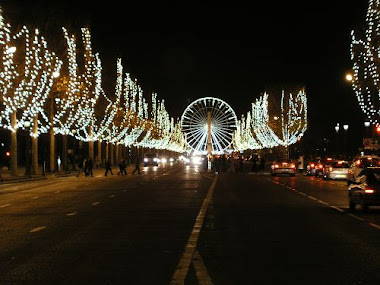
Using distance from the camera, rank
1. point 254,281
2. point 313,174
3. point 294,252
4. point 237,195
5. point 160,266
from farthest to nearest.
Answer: point 313,174
point 237,195
point 294,252
point 160,266
point 254,281

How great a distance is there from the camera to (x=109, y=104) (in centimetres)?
9588

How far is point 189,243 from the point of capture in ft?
54.8

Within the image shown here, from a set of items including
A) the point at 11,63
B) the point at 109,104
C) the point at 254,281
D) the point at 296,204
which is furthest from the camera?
the point at 109,104

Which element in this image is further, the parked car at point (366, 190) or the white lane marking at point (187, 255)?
the parked car at point (366, 190)

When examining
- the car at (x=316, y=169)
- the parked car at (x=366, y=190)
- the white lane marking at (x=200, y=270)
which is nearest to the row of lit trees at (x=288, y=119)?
the car at (x=316, y=169)

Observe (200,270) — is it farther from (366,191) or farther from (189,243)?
(366,191)

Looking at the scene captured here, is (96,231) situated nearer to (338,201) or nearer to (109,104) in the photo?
(338,201)

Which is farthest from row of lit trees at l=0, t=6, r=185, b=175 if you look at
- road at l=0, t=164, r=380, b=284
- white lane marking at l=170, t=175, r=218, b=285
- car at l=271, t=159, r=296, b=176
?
white lane marking at l=170, t=175, r=218, b=285

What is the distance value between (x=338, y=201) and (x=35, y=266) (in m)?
19.8

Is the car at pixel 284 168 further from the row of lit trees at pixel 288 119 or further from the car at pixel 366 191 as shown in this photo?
the row of lit trees at pixel 288 119

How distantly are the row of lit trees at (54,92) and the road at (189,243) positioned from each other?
28.8 meters

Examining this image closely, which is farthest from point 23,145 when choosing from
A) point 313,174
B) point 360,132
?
point 313,174

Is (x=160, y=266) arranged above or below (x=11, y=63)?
below

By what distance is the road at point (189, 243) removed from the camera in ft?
41.3
